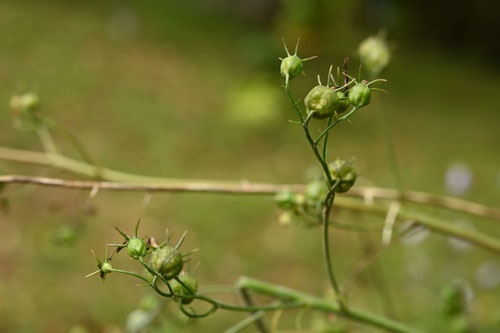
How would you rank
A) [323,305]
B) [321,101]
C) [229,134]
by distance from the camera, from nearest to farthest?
[321,101]
[323,305]
[229,134]

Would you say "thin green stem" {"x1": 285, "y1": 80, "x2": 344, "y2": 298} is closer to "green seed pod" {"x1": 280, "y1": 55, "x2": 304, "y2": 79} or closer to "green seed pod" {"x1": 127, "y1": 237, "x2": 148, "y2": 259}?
"green seed pod" {"x1": 280, "y1": 55, "x2": 304, "y2": 79}

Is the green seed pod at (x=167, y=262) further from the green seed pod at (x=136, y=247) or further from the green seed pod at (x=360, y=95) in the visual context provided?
the green seed pod at (x=360, y=95)

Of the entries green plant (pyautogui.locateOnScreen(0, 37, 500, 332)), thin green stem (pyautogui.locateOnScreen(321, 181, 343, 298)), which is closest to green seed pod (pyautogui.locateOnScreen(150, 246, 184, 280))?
green plant (pyautogui.locateOnScreen(0, 37, 500, 332))

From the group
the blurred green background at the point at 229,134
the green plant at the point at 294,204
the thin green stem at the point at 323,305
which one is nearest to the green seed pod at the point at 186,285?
the green plant at the point at 294,204

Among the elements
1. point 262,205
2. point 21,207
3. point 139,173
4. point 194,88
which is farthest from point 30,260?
point 194,88

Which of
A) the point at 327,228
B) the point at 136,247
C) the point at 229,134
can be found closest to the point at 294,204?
the point at 327,228

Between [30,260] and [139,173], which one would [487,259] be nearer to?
[139,173]

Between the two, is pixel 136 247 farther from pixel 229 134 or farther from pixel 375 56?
pixel 229 134
